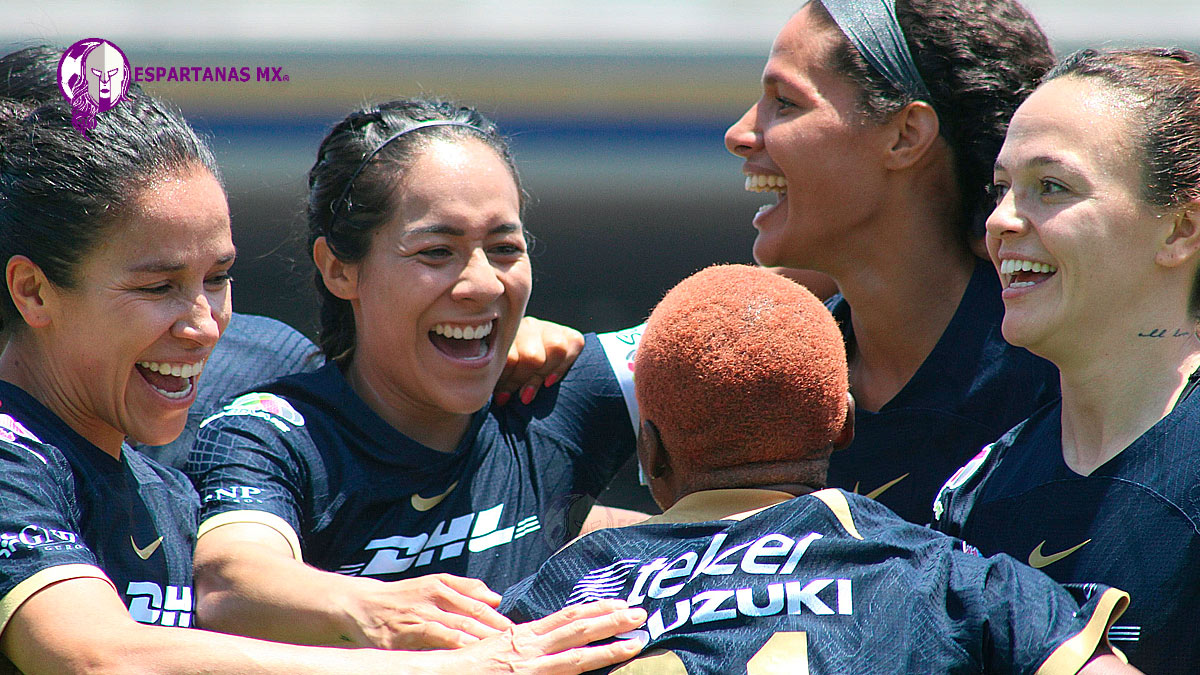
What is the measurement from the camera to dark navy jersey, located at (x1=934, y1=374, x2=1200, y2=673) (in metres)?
1.80

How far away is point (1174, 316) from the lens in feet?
6.36

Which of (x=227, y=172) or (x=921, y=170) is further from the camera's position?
(x=227, y=172)

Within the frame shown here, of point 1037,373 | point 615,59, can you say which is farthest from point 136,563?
point 615,59

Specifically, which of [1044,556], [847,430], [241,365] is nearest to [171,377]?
[241,365]

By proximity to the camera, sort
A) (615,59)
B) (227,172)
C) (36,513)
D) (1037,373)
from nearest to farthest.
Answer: (36,513), (1037,373), (615,59), (227,172)

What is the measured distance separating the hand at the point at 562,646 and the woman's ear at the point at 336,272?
975 mm

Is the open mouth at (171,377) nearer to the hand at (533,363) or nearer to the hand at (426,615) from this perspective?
the hand at (426,615)

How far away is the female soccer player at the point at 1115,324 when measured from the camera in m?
1.82

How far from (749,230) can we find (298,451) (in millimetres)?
2804

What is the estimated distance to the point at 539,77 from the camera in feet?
14.4

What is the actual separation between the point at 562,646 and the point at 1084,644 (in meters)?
0.71

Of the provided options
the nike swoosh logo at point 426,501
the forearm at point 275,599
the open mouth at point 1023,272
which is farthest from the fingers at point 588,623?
the open mouth at point 1023,272

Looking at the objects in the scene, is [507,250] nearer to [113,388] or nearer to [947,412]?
[113,388]

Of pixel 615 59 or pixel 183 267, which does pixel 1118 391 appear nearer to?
pixel 183 267
